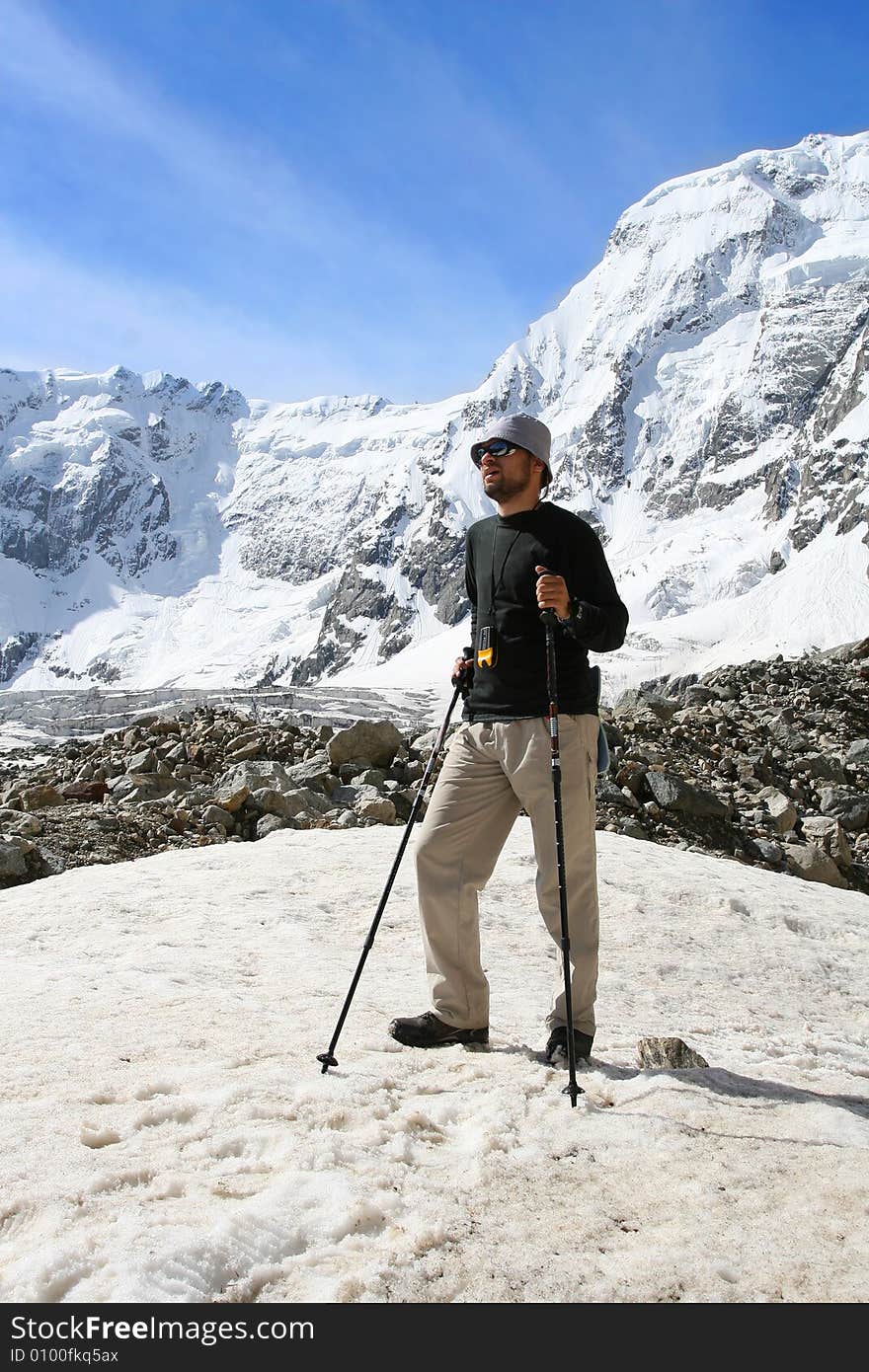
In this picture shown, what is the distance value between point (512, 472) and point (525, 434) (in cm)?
18

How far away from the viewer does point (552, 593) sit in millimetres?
4113

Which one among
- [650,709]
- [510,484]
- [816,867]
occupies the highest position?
[510,484]

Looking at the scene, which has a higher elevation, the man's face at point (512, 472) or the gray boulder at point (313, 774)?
the man's face at point (512, 472)

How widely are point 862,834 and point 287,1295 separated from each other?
11.7 metres

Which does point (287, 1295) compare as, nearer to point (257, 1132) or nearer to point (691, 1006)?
point (257, 1132)

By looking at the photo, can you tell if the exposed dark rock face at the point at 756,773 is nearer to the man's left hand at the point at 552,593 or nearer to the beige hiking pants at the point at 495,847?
the beige hiking pants at the point at 495,847

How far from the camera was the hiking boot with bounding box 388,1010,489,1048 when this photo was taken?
4277mm

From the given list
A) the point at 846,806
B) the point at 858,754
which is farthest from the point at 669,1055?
the point at 858,754

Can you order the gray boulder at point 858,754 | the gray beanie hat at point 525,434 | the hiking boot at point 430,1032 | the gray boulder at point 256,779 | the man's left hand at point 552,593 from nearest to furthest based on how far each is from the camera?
the man's left hand at point 552,593, the hiking boot at point 430,1032, the gray beanie hat at point 525,434, the gray boulder at point 256,779, the gray boulder at point 858,754

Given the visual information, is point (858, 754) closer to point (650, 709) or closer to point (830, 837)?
point (650, 709)

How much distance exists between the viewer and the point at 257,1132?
3219 mm


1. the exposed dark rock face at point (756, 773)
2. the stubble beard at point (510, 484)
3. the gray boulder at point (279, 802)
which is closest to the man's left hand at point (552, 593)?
the stubble beard at point (510, 484)

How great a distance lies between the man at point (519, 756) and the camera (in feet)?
13.8

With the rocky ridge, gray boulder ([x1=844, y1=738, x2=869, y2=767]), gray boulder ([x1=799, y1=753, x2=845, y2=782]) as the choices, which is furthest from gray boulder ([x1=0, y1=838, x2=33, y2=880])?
gray boulder ([x1=844, y1=738, x2=869, y2=767])
